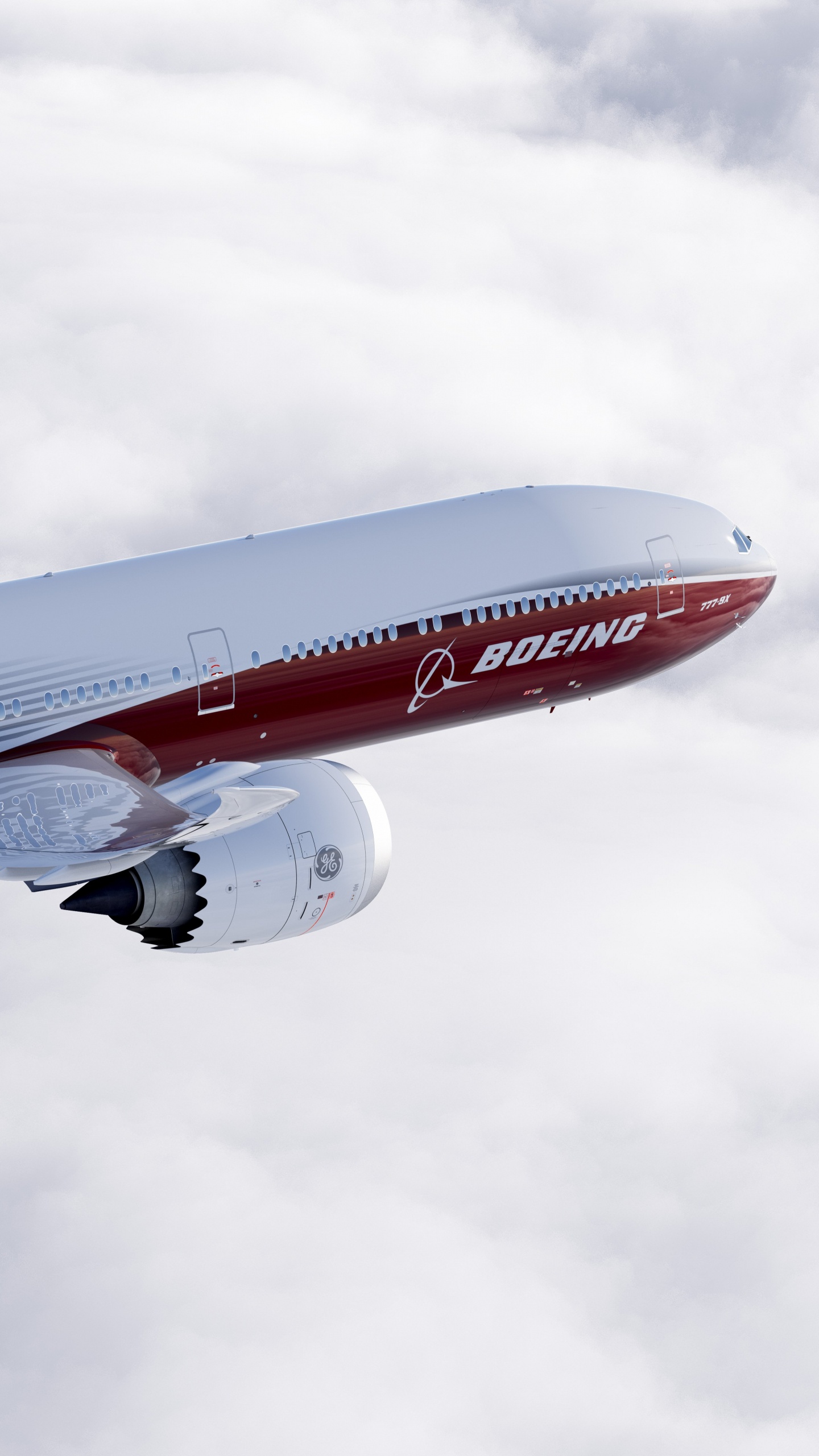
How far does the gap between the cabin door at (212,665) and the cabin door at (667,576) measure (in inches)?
408

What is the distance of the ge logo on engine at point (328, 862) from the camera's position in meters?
33.0

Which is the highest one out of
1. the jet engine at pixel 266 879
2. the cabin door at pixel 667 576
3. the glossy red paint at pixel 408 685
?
the cabin door at pixel 667 576

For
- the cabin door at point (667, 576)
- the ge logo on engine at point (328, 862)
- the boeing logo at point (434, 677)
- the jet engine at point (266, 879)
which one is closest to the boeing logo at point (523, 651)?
the boeing logo at point (434, 677)

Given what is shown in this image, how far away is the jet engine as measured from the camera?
32.2 meters

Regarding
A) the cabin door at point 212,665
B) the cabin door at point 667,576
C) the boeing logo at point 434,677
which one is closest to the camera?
the cabin door at point 212,665

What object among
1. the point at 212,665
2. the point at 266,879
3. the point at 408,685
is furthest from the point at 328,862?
the point at 408,685

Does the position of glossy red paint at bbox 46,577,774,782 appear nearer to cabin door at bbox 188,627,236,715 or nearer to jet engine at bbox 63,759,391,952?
cabin door at bbox 188,627,236,715

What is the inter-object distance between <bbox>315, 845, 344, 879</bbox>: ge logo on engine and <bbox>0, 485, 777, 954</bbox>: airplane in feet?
0.15

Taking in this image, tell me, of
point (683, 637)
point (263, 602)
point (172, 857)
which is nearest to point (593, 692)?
point (683, 637)

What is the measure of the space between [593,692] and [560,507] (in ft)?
14.6

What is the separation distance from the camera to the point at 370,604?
117 ft

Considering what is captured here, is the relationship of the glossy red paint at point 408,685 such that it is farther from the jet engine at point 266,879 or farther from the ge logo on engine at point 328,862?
the ge logo on engine at point 328,862

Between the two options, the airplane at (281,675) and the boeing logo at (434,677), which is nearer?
the airplane at (281,675)

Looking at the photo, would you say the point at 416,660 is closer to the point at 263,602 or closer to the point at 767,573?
the point at 263,602
